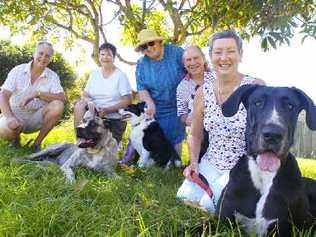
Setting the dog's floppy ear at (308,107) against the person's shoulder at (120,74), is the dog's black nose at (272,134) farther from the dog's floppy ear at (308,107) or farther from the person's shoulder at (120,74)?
the person's shoulder at (120,74)

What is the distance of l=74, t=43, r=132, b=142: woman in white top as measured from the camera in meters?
6.90

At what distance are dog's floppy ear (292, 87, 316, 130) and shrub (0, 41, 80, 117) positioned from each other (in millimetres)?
12336

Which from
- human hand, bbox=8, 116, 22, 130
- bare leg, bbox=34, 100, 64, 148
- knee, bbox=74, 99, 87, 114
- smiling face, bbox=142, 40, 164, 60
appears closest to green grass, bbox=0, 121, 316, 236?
human hand, bbox=8, 116, 22, 130

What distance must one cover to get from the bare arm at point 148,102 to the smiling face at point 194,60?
813mm

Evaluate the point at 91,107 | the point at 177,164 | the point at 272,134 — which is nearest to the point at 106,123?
the point at 91,107

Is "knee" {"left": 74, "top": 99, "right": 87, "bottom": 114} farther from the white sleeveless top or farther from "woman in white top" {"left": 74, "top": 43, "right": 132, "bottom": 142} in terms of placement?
the white sleeveless top

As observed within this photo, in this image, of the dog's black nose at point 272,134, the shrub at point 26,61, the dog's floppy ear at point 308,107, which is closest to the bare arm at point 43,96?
the dog's floppy ear at point 308,107

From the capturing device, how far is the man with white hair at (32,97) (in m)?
6.72

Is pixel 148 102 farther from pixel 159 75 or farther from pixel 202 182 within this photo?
pixel 202 182

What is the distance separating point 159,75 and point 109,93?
2.52 ft

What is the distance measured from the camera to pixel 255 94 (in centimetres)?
323

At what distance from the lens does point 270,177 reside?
3.19 meters

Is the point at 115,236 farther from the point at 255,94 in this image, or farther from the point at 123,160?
the point at 123,160

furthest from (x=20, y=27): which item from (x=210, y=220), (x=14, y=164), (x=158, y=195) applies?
(x=210, y=220)
